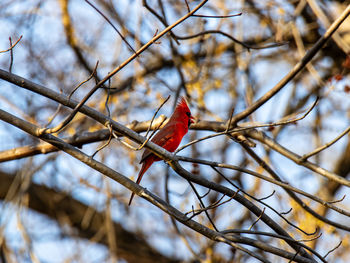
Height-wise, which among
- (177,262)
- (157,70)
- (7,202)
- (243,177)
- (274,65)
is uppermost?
(274,65)

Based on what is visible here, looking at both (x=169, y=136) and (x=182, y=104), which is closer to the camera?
(x=169, y=136)

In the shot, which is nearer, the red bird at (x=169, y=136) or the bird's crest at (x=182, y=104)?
the red bird at (x=169, y=136)

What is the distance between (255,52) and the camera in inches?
229

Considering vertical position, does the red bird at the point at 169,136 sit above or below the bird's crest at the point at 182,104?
below

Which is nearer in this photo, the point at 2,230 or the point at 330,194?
the point at 2,230

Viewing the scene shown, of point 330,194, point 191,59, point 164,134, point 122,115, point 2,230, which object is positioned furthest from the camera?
point 330,194

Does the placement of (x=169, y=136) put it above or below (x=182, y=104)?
below

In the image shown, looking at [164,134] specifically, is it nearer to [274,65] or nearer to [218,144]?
[218,144]

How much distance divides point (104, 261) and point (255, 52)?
3.16 metres

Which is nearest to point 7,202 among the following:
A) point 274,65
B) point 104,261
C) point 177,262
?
point 104,261

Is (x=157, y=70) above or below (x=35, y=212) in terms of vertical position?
above

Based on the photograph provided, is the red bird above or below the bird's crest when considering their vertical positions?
below

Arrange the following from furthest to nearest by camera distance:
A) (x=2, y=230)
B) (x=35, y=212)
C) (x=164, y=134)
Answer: (x=35, y=212)
(x=164, y=134)
(x=2, y=230)

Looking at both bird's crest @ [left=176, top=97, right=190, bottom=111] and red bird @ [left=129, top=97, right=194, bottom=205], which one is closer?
red bird @ [left=129, top=97, right=194, bottom=205]
